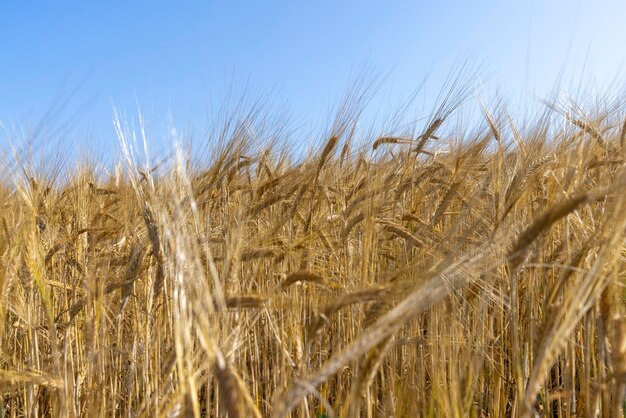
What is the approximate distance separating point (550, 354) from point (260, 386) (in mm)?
1231

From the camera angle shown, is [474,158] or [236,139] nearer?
[236,139]

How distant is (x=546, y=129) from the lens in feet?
6.05

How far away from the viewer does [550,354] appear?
0.77m

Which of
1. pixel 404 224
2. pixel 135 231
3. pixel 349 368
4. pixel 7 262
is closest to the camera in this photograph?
pixel 7 262

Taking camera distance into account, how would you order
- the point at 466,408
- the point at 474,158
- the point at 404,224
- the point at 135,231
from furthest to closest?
the point at 474,158, the point at 404,224, the point at 135,231, the point at 466,408

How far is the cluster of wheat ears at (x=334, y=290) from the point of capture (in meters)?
0.87

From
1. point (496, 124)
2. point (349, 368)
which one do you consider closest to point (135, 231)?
point (349, 368)

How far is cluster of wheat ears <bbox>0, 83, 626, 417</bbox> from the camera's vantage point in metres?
0.87

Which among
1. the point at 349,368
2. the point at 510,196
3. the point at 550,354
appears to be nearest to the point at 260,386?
the point at 349,368

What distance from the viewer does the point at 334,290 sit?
166 centimetres

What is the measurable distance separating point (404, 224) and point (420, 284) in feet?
4.24

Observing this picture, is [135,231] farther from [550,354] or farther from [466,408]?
[550,354]

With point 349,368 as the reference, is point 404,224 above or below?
above

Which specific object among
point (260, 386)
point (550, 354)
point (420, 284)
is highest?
point (420, 284)
